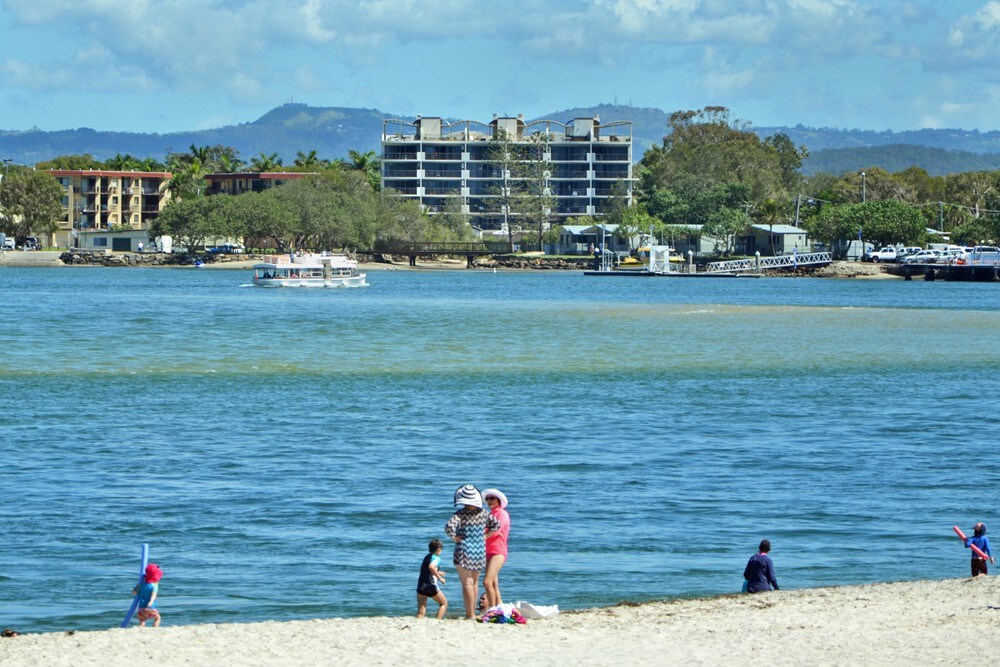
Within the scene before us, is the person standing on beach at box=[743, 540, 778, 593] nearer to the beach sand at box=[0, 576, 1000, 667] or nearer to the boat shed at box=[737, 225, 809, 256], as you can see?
the beach sand at box=[0, 576, 1000, 667]

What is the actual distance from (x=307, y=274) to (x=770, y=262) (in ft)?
193

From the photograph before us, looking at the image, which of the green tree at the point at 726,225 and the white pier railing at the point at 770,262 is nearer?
the white pier railing at the point at 770,262

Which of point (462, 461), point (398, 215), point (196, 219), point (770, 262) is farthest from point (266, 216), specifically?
point (462, 461)

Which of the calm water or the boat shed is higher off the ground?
the boat shed

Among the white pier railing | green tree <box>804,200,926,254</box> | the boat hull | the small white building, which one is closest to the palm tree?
green tree <box>804,200,926,254</box>

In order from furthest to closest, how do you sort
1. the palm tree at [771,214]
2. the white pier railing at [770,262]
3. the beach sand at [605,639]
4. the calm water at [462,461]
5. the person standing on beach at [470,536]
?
the palm tree at [771,214], the white pier railing at [770,262], the calm water at [462,461], the person standing on beach at [470,536], the beach sand at [605,639]

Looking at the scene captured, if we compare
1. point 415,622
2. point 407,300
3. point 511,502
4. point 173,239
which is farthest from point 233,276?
point 415,622

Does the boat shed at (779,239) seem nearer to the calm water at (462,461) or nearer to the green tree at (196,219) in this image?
the green tree at (196,219)

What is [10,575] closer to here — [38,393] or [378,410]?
[378,410]

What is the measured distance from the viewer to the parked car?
524 ft

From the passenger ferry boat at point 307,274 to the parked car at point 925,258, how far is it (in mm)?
59531

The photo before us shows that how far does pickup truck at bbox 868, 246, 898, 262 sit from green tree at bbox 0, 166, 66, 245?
9381cm

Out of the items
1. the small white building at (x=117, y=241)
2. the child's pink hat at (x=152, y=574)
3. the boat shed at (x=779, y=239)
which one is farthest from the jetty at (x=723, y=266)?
the child's pink hat at (x=152, y=574)

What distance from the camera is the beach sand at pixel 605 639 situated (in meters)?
15.9
